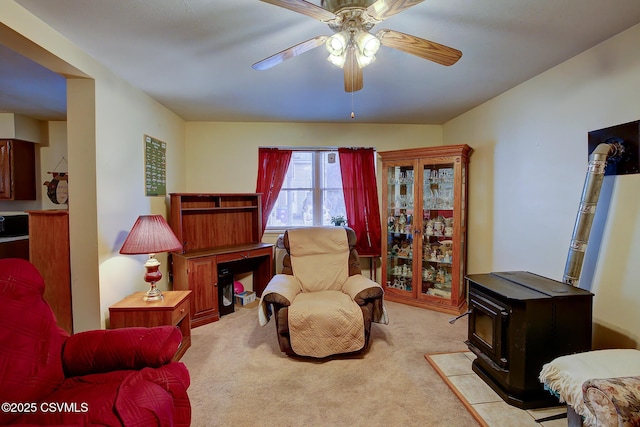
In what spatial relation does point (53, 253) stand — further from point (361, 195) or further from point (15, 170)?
point (361, 195)

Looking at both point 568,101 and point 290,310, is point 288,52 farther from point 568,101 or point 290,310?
point 568,101

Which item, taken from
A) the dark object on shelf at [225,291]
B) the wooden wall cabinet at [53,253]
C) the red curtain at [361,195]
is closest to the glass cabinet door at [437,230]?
the red curtain at [361,195]

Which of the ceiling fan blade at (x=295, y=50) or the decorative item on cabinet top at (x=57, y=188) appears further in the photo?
the decorative item on cabinet top at (x=57, y=188)

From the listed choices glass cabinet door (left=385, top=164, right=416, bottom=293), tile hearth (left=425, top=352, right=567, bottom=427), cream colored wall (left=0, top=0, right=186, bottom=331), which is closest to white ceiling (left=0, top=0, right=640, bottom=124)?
cream colored wall (left=0, top=0, right=186, bottom=331)

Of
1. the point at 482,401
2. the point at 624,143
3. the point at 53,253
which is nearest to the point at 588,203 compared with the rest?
the point at 624,143

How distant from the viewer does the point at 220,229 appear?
3773mm

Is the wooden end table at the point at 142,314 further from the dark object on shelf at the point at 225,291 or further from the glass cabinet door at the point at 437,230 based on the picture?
the glass cabinet door at the point at 437,230

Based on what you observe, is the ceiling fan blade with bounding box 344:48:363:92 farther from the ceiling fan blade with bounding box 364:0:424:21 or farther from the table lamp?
the table lamp

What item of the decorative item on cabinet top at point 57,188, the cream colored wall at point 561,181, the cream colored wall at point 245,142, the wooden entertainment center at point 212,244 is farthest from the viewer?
the cream colored wall at point 245,142

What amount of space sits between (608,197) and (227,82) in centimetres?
310

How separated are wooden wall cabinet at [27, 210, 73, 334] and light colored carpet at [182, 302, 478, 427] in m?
1.07

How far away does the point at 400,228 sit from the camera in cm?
380

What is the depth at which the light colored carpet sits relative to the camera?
175cm

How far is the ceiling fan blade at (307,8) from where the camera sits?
122 centimetres
